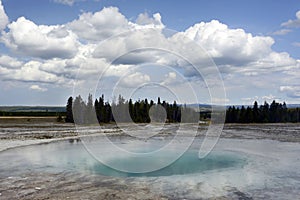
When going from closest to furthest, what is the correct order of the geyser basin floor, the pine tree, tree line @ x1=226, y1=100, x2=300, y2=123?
the geyser basin floor < the pine tree < tree line @ x1=226, y1=100, x2=300, y2=123

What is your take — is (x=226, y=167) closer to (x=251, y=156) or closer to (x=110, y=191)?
(x=251, y=156)

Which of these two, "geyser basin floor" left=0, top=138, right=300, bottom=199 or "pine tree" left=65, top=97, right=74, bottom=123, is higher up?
"pine tree" left=65, top=97, right=74, bottom=123

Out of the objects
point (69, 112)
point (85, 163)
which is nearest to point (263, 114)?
point (69, 112)

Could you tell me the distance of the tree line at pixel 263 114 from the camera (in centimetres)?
9850

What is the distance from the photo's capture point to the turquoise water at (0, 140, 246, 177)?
57.3 ft

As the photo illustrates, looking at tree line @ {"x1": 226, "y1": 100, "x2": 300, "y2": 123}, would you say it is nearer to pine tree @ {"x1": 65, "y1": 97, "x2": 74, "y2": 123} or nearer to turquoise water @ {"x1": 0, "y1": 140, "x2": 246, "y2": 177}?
pine tree @ {"x1": 65, "y1": 97, "x2": 74, "y2": 123}

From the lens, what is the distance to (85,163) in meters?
20.1

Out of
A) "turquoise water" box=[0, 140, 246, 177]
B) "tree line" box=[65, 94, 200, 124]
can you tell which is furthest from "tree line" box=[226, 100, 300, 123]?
"turquoise water" box=[0, 140, 246, 177]

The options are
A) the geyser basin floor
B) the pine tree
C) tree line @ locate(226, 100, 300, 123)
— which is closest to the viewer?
the geyser basin floor

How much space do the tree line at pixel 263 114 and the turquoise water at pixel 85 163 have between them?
252 feet

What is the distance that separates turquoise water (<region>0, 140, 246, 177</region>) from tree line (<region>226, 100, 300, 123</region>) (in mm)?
76719

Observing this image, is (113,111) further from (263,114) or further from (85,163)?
(85,163)

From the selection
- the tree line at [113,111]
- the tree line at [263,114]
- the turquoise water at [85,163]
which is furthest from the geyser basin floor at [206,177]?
the tree line at [263,114]

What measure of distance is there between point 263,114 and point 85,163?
8774cm
